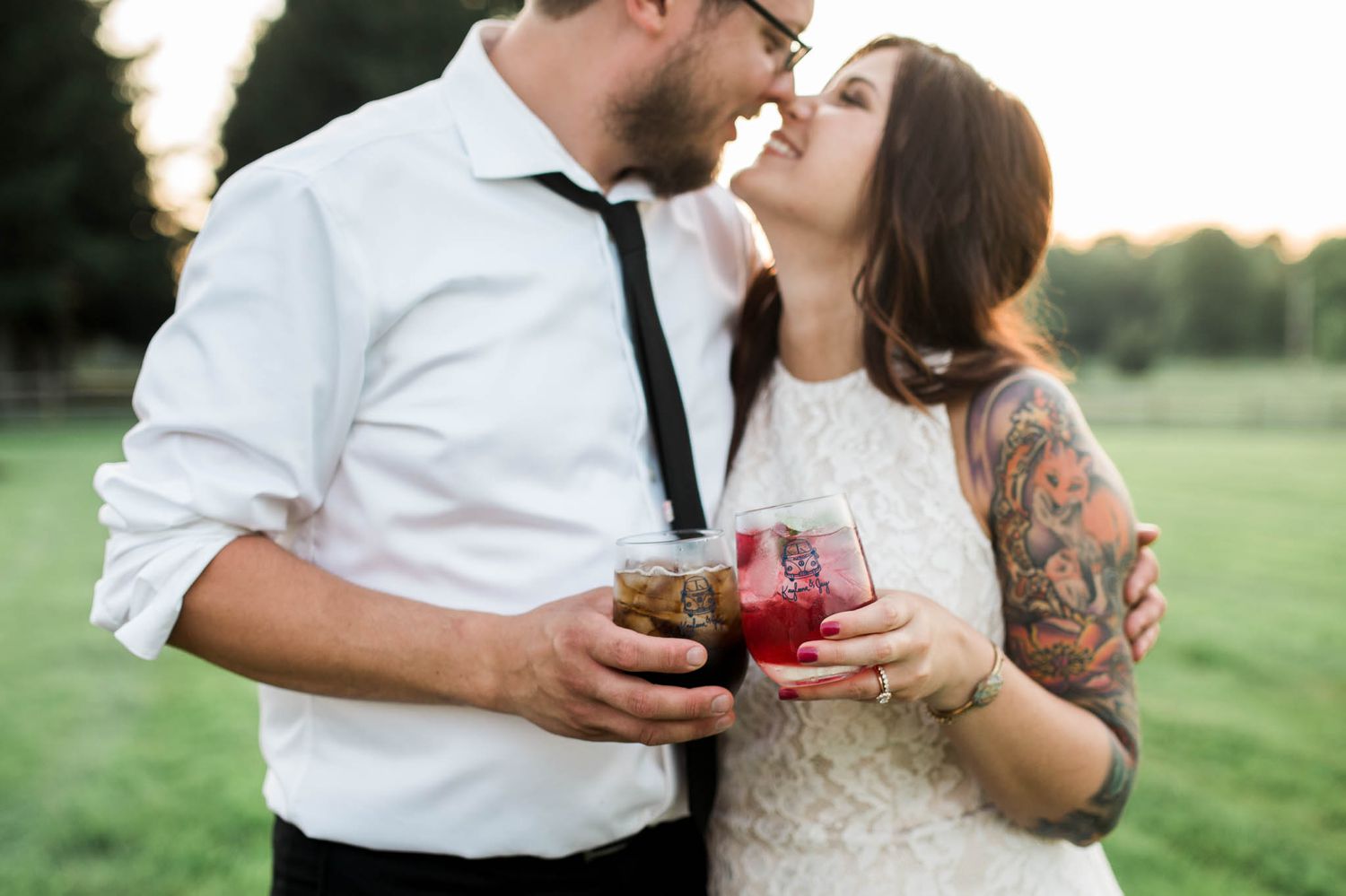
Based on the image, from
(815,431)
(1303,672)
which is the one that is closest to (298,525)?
(815,431)

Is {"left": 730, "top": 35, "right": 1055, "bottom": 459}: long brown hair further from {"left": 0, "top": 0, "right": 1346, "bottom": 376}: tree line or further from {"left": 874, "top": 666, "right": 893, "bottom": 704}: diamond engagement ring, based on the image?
{"left": 0, "top": 0, "right": 1346, "bottom": 376}: tree line

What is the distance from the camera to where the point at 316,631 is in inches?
73.7

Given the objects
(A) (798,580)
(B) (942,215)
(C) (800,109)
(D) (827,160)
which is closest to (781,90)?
(C) (800,109)

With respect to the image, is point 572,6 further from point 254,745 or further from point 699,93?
point 254,745

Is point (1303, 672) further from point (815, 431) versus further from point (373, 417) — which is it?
point (373, 417)

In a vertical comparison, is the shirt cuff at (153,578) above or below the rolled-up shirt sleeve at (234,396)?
below

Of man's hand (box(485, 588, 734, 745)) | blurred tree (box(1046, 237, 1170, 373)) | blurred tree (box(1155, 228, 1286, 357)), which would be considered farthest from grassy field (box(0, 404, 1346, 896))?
blurred tree (box(1155, 228, 1286, 357))

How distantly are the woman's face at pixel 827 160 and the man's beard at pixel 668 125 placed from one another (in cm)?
17

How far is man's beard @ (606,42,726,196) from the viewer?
2379 mm

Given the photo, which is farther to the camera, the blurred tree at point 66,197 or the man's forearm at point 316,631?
the blurred tree at point 66,197

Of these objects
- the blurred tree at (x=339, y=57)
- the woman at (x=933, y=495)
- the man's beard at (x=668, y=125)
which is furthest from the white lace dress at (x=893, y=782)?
the blurred tree at (x=339, y=57)

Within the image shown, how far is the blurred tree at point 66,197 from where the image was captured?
2652cm

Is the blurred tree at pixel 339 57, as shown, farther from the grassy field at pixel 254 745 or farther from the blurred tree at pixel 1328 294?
the blurred tree at pixel 1328 294

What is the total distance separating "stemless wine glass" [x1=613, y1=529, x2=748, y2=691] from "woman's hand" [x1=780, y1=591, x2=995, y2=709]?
120 millimetres
